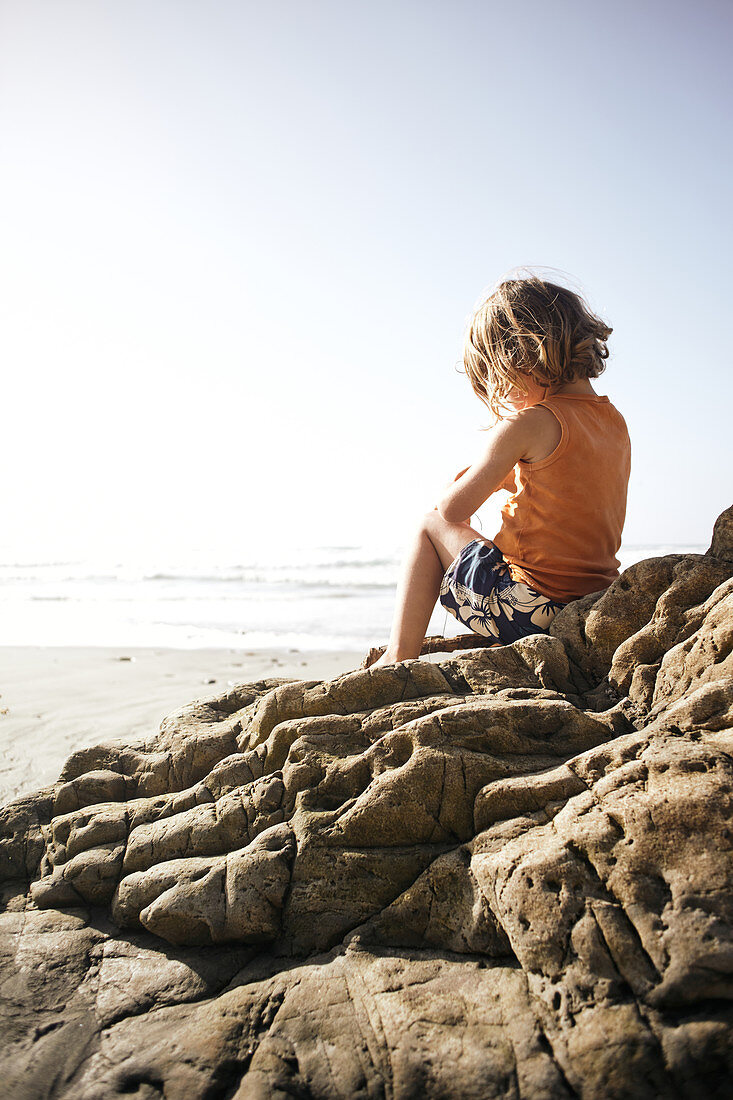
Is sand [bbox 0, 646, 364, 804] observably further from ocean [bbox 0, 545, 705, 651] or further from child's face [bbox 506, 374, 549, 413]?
child's face [bbox 506, 374, 549, 413]

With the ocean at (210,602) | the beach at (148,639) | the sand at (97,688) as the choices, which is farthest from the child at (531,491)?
the sand at (97,688)

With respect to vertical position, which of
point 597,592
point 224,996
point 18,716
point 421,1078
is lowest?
point 18,716

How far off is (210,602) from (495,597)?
12.9 meters

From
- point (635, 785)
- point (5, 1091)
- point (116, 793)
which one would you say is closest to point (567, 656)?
point (635, 785)

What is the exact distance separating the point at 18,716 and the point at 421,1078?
175 inches

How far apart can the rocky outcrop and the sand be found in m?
1.32

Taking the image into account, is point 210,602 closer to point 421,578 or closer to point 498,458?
point 421,578

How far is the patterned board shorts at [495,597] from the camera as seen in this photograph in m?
3.33

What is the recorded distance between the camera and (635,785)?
2.05 meters

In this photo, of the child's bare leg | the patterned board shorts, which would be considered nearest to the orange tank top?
the patterned board shorts

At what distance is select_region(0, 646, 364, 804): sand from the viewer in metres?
4.57

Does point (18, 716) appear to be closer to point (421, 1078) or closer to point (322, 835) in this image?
point (322, 835)

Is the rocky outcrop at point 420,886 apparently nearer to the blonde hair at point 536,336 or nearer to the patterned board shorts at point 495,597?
the patterned board shorts at point 495,597

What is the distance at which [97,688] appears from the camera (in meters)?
6.38
